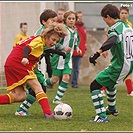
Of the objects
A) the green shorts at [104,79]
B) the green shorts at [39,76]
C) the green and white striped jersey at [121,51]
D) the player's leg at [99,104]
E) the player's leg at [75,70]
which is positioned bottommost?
the player's leg at [75,70]

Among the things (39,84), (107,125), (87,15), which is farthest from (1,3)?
(107,125)

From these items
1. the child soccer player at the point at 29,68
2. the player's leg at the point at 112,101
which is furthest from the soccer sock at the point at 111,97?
the child soccer player at the point at 29,68

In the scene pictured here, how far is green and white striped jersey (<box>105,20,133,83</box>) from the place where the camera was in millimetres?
6941

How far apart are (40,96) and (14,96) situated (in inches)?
15.5

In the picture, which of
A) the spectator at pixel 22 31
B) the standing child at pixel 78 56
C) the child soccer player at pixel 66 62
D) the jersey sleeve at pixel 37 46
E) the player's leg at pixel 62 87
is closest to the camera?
the jersey sleeve at pixel 37 46

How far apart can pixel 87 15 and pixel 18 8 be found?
9.89 ft

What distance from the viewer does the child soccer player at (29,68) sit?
7.25m

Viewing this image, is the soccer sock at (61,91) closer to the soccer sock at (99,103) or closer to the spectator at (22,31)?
the soccer sock at (99,103)

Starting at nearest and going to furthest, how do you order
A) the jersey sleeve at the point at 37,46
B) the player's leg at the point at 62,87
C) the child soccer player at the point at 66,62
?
the jersey sleeve at the point at 37,46
the player's leg at the point at 62,87
the child soccer player at the point at 66,62

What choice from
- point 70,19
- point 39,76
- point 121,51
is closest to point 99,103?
point 121,51

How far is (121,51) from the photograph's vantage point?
23.0ft

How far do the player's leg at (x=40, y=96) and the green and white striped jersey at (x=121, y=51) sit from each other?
2.93 ft

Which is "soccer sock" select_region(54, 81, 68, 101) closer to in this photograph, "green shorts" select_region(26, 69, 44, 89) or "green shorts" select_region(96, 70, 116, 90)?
"green shorts" select_region(26, 69, 44, 89)

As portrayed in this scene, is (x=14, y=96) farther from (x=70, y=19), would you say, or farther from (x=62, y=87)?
(x=70, y=19)
